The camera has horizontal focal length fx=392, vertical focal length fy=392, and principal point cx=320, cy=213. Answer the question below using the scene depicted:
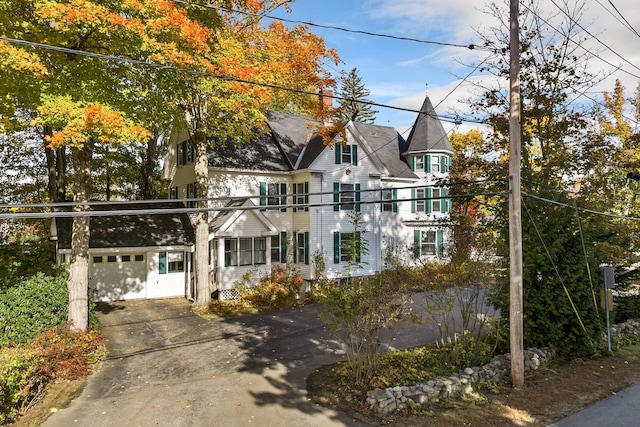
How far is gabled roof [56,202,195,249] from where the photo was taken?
18719mm

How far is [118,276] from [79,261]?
24.7 ft

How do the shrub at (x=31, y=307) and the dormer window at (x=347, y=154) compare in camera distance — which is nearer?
the shrub at (x=31, y=307)

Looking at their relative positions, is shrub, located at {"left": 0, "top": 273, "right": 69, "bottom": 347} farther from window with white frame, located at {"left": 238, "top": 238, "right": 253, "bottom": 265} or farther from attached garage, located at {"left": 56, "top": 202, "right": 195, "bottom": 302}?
window with white frame, located at {"left": 238, "top": 238, "right": 253, "bottom": 265}

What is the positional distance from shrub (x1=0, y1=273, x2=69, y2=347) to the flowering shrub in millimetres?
7921

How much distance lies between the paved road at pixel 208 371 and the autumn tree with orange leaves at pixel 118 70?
2836mm

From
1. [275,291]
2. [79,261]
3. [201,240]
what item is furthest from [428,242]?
[79,261]

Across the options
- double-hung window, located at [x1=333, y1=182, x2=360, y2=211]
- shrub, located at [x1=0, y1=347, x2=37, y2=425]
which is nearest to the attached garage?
double-hung window, located at [x1=333, y1=182, x2=360, y2=211]

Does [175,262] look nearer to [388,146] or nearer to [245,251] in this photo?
[245,251]

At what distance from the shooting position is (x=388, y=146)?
28766 mm

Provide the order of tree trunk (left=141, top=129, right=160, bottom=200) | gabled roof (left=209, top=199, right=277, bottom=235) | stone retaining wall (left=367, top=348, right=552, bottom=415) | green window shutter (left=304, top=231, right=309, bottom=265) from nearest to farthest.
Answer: stone retaining wall (left=367, top=348, right=552, bottom=415) < gabled roof (left=209, top=199, right=277, bottom=235) < green window shutter (left=304, top=231, right=309, bottom=265) < tree trunk (left=141, top=129, right=160, bottom=200)

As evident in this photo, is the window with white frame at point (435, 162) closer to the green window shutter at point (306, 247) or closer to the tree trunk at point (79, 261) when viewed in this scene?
the green window shutter at point (306, 247)

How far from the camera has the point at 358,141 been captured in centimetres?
2345

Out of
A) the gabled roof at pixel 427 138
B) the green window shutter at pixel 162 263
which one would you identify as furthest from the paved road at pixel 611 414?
the gabled roof at pixel 427 138

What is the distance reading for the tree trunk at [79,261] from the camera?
492 inches
